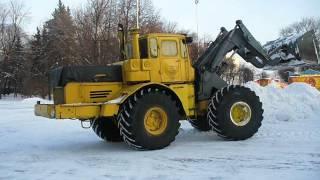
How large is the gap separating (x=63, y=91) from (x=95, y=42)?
1371 inches

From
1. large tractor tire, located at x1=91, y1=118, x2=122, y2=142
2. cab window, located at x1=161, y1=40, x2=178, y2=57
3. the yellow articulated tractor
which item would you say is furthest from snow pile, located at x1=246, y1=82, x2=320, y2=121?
large tractor tire, located at x1=91, y1=118, x2=122, y2=142

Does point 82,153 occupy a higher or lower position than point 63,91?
lower

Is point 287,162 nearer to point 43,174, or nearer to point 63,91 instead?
point 43,174

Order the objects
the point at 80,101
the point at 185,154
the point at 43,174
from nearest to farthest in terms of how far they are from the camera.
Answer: the point at 43,174, the point at 185,154, the point at 80,101

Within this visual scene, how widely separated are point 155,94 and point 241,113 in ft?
9.21

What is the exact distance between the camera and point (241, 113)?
13562mm

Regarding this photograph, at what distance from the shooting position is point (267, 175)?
28.0 feet

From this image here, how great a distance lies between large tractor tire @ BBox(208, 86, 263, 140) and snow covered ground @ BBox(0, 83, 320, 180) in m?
0.32

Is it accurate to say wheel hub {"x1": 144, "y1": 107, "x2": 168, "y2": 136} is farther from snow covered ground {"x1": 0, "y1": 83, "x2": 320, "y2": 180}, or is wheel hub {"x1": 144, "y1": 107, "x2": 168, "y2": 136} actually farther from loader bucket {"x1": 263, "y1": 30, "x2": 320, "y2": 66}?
loader bucket {"x1": 263, "y1": 30, "x2": 320, "y2": 66}

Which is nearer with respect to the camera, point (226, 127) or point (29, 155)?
point (29, 155)

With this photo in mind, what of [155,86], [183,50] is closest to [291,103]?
[183,50]

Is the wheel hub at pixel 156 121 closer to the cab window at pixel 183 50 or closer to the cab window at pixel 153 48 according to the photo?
the cab window at pixel 153 48

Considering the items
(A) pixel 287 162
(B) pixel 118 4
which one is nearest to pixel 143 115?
(A) pixel 287 162

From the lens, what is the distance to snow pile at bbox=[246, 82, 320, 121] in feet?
54.7
